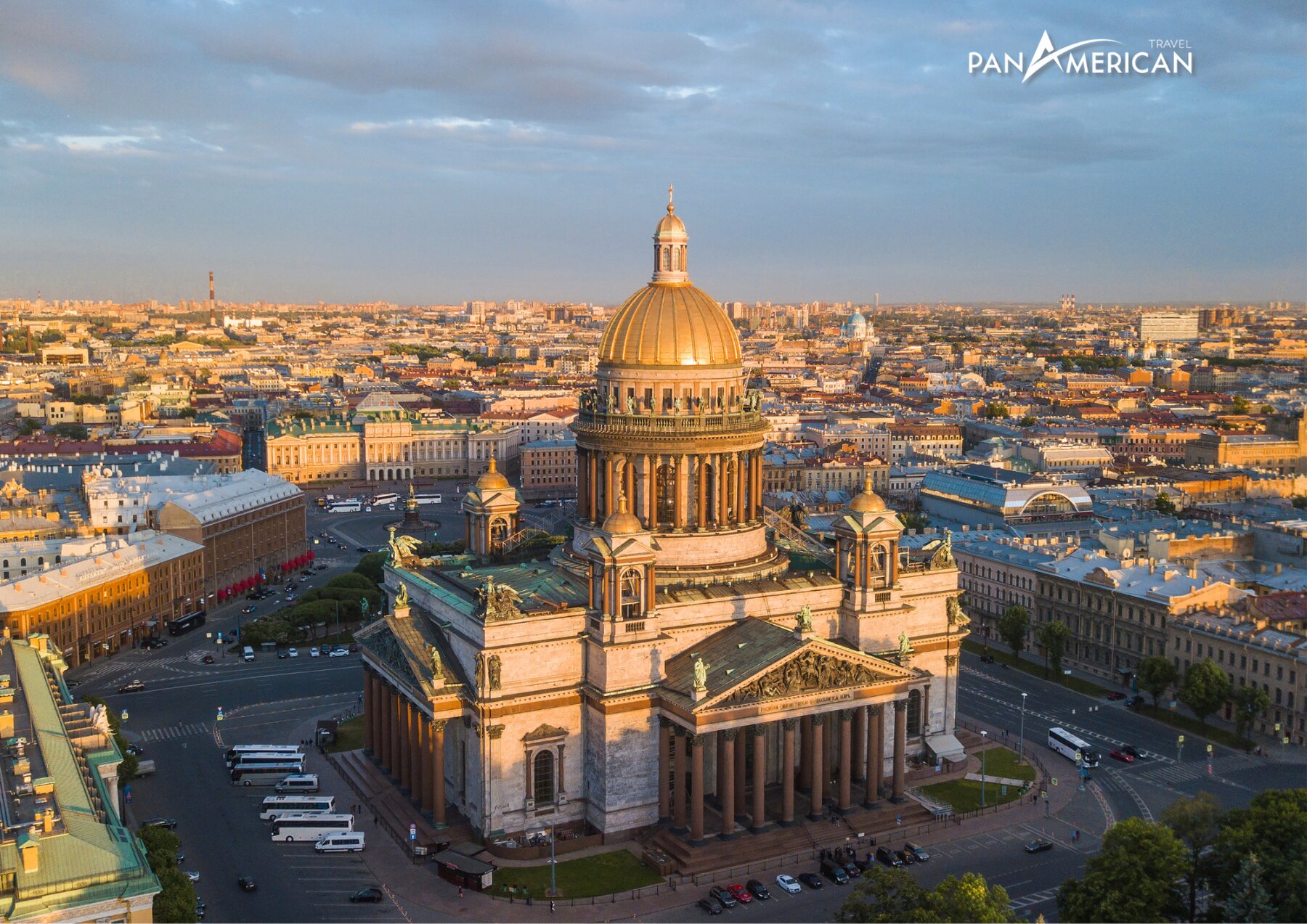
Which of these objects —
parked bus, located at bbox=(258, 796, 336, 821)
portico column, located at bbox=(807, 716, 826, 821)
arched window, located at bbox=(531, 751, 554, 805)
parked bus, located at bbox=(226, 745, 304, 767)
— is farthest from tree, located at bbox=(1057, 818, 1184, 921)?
parked bus, located at bbox=(226, 745, 304, 767)

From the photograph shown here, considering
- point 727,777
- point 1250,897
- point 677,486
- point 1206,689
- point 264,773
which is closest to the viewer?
point 1250,897

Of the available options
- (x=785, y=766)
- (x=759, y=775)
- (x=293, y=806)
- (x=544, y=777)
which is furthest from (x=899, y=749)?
(x=293, y=806)

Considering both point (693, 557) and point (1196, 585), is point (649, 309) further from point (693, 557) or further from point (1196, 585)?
point (1196, 585)

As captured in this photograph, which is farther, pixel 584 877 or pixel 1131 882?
pixel 584 877

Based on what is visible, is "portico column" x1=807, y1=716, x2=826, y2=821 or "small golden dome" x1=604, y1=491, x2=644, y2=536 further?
"portico column" x1=807, y1=716, x2=826, y2=821

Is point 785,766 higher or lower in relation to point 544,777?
higher

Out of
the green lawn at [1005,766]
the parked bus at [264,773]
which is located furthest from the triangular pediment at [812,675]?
the parked bus at [264,773]

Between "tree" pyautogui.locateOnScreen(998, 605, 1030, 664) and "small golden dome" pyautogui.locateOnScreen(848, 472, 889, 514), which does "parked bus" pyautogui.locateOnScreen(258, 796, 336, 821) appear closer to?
"small golden dome" pyautogui.locateOnScreen(848, 472, 889, 514)

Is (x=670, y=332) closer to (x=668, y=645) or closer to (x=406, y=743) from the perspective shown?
(x=668, y=645)
